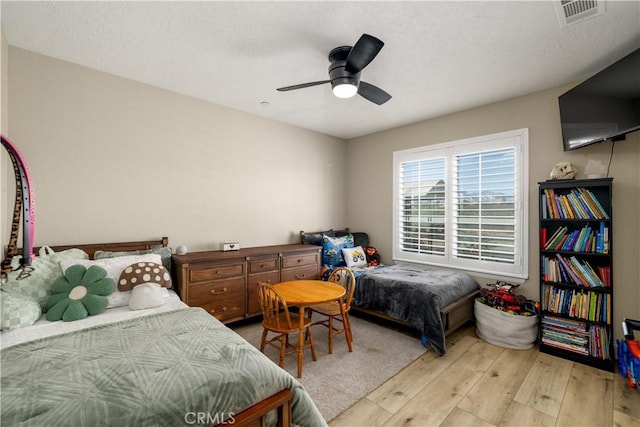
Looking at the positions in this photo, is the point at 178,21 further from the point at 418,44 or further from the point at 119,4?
the point at 418,44

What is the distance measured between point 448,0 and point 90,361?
2796 mm

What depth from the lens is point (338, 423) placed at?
5.99ft

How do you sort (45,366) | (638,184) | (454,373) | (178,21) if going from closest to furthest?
1. (45,366)
2. (178,21)
3. (454,373)
4. (638,184)

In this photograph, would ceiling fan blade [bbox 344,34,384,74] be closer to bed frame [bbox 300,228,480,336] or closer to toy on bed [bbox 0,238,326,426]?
toy on bed [bbox 0,238,326,426]

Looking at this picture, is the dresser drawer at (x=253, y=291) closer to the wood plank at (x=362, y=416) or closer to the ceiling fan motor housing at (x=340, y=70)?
the wood plank at (x=362, y=416)

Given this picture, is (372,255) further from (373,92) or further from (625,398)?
(625,398)

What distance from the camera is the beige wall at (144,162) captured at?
2479 millimetres

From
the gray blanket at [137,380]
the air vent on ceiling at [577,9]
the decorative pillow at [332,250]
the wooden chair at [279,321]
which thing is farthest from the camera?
the decorative pillow at [332,250]

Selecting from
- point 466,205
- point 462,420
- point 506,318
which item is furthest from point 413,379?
point 466,205

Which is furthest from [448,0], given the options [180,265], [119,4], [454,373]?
[180,265]

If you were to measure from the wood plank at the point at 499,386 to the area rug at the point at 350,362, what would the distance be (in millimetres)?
569

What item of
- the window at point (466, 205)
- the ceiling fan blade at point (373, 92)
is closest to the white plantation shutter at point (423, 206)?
the window at point (466, 205)

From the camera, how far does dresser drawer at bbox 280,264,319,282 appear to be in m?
3.60

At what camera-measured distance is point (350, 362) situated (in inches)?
99.8
